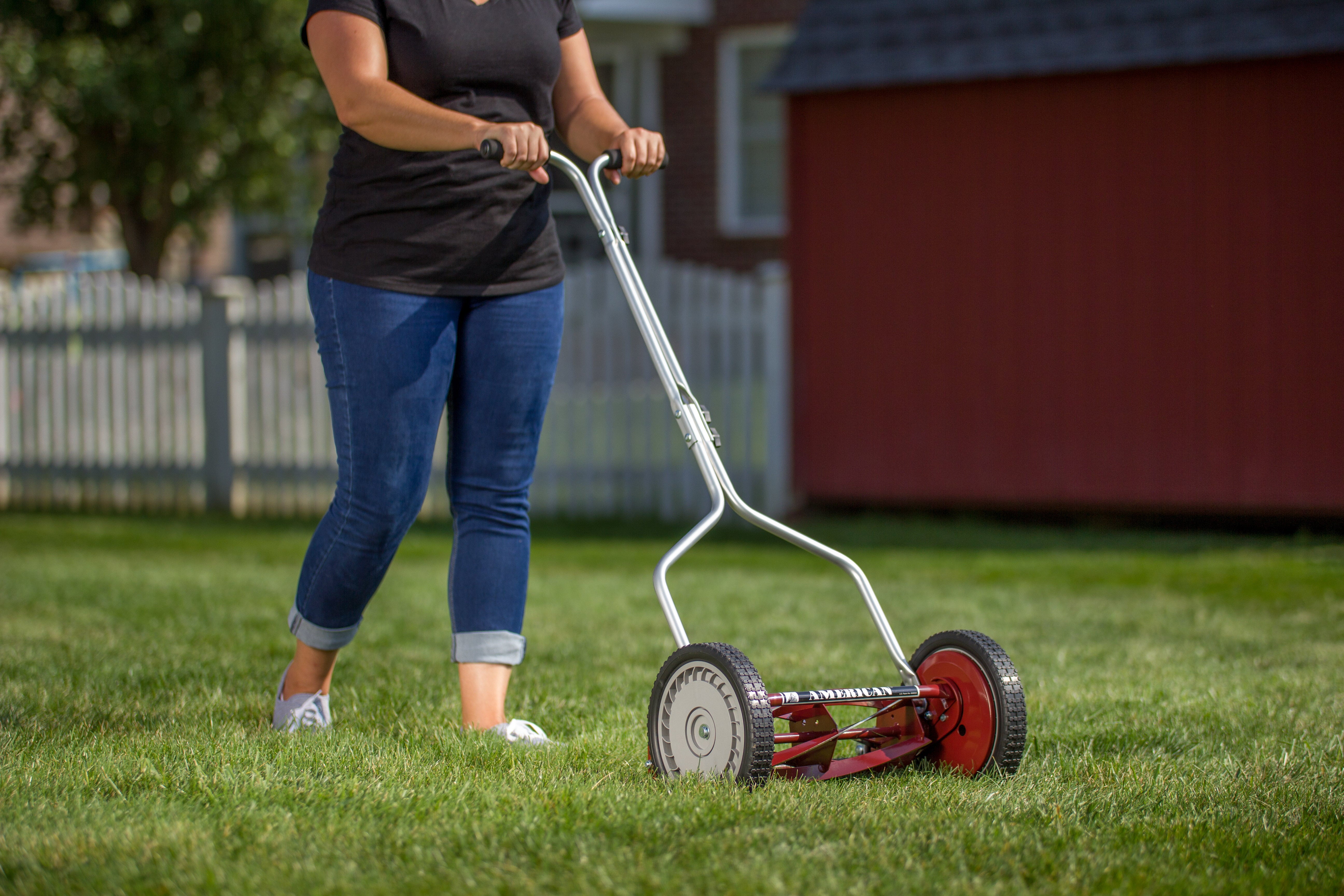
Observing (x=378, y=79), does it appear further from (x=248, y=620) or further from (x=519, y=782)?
(x=248, y=620)

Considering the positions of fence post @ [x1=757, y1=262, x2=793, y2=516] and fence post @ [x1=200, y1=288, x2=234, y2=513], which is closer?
fence post @ [x1=757, y1=262, x2=793, y2=516]

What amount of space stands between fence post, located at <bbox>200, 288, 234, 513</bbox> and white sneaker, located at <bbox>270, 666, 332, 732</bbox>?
6945 mm

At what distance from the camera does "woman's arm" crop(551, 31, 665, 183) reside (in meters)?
3.36

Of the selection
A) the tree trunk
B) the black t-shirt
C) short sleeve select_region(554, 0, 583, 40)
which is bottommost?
the black t-shirt

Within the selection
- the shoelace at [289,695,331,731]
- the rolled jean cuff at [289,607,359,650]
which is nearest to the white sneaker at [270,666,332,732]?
the shoelace at [289,695,331,731]

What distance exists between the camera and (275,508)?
1008cm

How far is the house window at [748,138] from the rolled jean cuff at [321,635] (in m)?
9.52

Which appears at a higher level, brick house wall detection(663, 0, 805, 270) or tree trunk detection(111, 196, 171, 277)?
brick house wall detection(663, 0, 805, 270)

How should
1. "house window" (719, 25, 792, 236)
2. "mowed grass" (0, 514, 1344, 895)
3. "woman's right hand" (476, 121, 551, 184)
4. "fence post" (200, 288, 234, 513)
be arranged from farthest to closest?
"house window" (719, 25, 792, 236) → "fence post" (200, 288, 234, 513) → "woman's right hand" (476, 121, 551, 184) → "mowed grass" (0, 514, 1344, 895)

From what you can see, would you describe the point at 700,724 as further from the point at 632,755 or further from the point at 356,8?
the point at 356,8

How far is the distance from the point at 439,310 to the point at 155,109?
28.0 ft

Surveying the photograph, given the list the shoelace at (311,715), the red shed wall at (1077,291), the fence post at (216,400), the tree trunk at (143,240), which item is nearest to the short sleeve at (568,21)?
the shoelace at (311,715)

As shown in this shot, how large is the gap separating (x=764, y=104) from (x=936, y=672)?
33.7 feet

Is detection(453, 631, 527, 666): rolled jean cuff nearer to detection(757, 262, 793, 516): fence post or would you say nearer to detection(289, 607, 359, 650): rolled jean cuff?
detection(289, 607, 359, 650): rolled jean cuff
